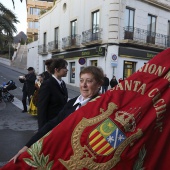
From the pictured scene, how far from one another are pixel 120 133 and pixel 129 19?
19754mm

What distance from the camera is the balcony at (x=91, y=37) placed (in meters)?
20.4

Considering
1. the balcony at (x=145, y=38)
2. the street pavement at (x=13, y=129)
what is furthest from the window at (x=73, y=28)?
the street pavement at (x=13, y=129)

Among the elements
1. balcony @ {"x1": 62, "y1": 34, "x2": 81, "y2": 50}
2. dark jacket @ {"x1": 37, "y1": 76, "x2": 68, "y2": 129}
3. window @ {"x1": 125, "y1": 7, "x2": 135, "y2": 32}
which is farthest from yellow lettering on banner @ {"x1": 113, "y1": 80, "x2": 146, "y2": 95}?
balcony @ {"x1": 62, "y1": 34, "x2": 81, "y2": 50}

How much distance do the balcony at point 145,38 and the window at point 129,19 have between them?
0.24 ft

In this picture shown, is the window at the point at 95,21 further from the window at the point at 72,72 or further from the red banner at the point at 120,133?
the red banner at the point at 120,133

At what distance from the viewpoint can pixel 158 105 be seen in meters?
1.74

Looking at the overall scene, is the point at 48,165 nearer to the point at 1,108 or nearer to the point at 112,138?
the point at 112,138

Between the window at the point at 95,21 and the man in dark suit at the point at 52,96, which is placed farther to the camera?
the window at the point at 95,21

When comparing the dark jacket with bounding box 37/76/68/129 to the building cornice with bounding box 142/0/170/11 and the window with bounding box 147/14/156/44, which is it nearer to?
the window with bounding box 147/14/156/44

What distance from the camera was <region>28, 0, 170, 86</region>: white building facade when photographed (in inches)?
768

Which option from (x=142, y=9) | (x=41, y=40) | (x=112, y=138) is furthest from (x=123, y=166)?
(x=41, y=40)

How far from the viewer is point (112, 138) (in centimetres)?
166

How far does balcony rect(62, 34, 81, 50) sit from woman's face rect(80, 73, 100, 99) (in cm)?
2106

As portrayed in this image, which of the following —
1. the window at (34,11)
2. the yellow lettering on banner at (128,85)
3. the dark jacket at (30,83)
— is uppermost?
the window at (34,11)
